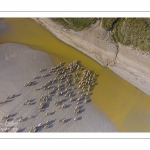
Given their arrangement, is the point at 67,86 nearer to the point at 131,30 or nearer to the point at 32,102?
the point at 32,102

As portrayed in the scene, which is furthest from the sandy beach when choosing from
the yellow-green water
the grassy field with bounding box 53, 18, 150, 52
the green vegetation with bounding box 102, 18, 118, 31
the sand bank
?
the green vegetation with bounding box 102, 18, 118, 31

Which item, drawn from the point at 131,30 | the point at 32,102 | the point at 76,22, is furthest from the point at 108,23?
the point at 32,102

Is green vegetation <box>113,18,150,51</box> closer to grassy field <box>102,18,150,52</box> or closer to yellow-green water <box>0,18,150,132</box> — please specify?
grassy field <box>102,18,150,52</box>

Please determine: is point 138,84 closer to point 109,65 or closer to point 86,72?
point 109,65

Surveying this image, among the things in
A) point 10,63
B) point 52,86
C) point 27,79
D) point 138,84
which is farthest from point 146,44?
point 10,63

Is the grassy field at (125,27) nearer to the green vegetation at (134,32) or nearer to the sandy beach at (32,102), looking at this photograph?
the green vegetation at (134,32)

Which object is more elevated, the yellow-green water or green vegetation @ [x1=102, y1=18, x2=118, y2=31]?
green vegetation @ [x1=102, y1=18, x2=118, y2=31]

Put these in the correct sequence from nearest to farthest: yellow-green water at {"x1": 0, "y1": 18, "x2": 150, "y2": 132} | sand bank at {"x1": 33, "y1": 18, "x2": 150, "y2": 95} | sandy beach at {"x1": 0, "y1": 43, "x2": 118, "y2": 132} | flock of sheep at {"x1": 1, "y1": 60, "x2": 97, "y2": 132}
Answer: sandy beach at {"x1": 0, "y1": 43, "x2": 118, "y2": 132} < flock of sheep at {"x1": 1, "y1": 60, "x2": 97, "y2": 132} < yellow-green water at {"x1": 0, "y1": 18, "x2": 150, "y2": 132} < sand bank at {"x1": 33, "y1": 18, "x2": 150, "y2": 95}
